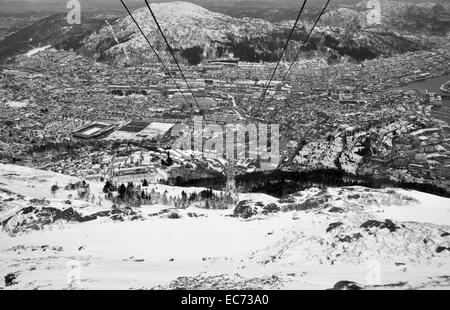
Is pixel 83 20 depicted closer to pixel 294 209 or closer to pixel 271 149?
pixel 271 149

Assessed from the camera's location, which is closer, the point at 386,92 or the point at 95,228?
the point at 95,228

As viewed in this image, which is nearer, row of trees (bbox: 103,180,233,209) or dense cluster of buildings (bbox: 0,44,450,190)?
row of trees (bbox: 103,180,233,209)

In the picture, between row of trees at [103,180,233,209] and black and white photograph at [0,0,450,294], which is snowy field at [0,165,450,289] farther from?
row of trees at [103,180,233,209]

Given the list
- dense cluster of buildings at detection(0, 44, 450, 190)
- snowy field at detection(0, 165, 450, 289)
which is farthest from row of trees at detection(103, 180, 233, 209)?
dense cluster of buildings at detection(0, 44, 450, 190)

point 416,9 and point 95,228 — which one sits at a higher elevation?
point 416,9

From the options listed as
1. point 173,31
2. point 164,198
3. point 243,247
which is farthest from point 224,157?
point 173,31
